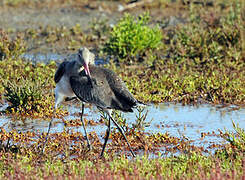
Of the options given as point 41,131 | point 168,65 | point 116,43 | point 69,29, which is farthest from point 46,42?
point 41,131

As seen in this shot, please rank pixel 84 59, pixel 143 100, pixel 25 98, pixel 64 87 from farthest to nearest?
pixel 143 100
pixel 25 98
pixel 64 87
pixel 84 59

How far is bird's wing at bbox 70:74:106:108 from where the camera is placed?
657cm

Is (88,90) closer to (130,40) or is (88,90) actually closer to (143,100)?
(143,100)

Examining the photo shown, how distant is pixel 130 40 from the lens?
1116 centimetres

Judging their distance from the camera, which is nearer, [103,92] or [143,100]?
[103,92]

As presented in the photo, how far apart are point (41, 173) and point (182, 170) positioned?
1.36m

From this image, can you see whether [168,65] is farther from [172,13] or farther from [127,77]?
[172,13]

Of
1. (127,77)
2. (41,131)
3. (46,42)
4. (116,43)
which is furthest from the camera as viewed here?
(46,42)

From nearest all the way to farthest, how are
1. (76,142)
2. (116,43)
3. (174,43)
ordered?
(76,142) < (116,43) < (174,43)

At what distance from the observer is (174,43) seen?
41.4 feet

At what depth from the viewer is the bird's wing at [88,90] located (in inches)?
259

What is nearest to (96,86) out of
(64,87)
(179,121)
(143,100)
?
(64,87)

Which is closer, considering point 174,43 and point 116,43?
point 116,43

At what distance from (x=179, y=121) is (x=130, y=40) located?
129 inches
